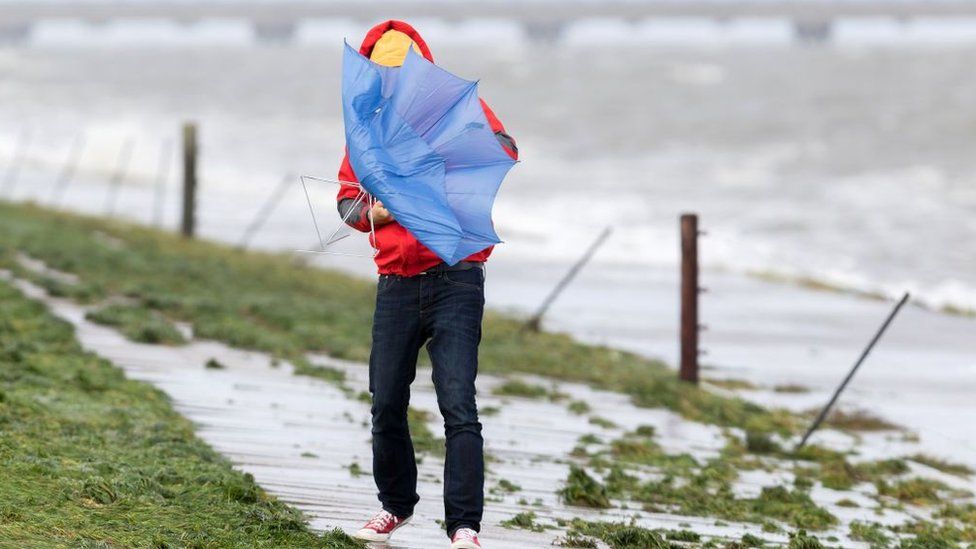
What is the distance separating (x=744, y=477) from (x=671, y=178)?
39.0 meters

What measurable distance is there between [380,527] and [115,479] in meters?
1.24

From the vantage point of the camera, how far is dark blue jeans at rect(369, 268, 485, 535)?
5773 millimetres

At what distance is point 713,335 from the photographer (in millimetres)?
16688

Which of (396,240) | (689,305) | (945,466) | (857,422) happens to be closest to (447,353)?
(396,240)

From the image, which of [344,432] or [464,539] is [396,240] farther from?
[344,432]

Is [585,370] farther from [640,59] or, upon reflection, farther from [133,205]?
[640,59]

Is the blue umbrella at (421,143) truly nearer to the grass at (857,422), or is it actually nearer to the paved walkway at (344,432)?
the paved walkway at (344,432)

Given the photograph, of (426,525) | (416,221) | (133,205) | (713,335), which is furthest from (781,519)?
(133,205)

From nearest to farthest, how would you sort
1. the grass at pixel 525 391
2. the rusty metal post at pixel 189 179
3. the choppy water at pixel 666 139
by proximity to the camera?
the grass at pixel 525 391 → the rusty metal post at pixel 189 179 → the choppy water at pixel 666 139

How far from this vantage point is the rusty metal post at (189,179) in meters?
23.6

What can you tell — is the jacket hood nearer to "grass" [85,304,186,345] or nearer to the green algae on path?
the green algae on path

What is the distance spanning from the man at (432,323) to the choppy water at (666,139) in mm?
18005

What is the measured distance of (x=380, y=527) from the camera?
6.14 m

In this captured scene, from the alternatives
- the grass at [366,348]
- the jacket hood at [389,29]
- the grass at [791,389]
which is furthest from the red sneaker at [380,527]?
the grass at [791,389]
